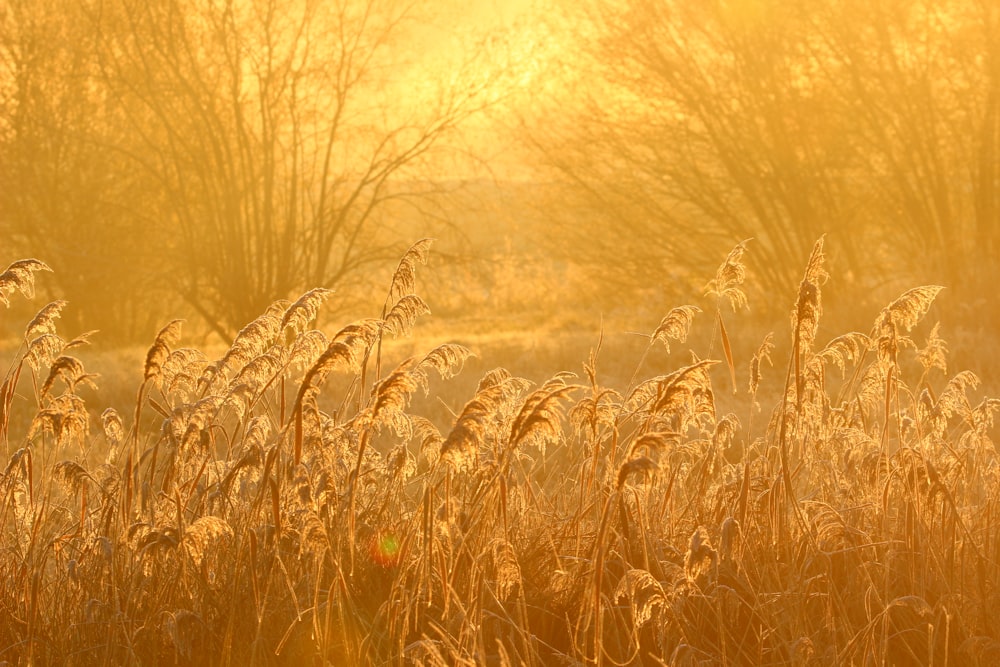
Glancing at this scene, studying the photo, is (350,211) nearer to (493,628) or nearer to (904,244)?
(904,244)

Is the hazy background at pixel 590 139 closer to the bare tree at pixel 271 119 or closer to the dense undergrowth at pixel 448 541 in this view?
the bare tree at pixel 271 119

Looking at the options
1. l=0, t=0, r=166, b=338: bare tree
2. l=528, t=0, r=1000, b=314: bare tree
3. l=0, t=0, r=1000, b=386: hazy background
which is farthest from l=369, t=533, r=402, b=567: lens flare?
l=0, t=0, r=166, b=338: bare tree

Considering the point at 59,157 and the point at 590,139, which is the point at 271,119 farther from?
the point at 59,157

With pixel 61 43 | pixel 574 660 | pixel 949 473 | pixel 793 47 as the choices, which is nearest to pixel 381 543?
pixel 574 660

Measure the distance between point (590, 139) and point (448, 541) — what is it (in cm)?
1191

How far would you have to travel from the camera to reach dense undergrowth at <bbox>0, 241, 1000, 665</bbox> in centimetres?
278

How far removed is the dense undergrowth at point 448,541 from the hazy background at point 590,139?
9.43 meters

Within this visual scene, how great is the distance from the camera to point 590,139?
14.4 meters

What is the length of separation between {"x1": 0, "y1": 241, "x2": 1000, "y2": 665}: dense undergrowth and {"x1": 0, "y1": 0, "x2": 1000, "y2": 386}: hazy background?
9.43 metres

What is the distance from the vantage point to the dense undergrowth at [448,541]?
278cm

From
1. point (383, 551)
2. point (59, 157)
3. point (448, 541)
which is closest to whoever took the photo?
point (448, 541)

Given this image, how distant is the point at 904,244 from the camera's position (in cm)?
1535

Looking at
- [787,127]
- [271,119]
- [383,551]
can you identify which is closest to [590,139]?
[787,127]

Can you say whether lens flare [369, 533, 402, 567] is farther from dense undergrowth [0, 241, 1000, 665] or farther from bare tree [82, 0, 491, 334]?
bare tree [82, 0, 491, 334]
